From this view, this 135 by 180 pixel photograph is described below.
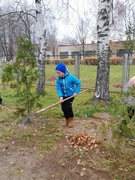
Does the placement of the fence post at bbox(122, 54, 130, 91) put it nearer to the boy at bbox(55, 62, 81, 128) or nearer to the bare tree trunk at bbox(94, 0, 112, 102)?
the bare tree trunk at bbox(94, 0, 112, 102)

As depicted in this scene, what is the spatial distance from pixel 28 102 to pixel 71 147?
1.33 meters

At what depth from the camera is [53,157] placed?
300 centimetres

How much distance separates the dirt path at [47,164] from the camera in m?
2.59

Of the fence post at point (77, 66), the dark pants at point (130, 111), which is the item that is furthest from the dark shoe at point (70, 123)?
the fence post at point (77, 66)

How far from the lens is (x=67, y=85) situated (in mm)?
4004

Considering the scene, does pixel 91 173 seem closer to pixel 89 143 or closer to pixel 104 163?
pixel 104 163

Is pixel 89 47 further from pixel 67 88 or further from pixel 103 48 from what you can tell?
pixel 67 88

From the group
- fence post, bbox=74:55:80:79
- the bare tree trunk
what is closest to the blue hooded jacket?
the bare tree trunk

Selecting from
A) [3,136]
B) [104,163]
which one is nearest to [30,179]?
[104,163]

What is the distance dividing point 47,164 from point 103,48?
11.6ft

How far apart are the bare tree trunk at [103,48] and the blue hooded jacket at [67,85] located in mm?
1634

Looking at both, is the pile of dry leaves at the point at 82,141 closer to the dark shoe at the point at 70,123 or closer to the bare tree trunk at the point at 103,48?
the dark shoe at the point at 70,123

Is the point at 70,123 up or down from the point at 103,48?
down

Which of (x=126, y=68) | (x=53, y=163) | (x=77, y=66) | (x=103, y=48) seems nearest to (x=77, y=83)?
(x=53, y=163)
